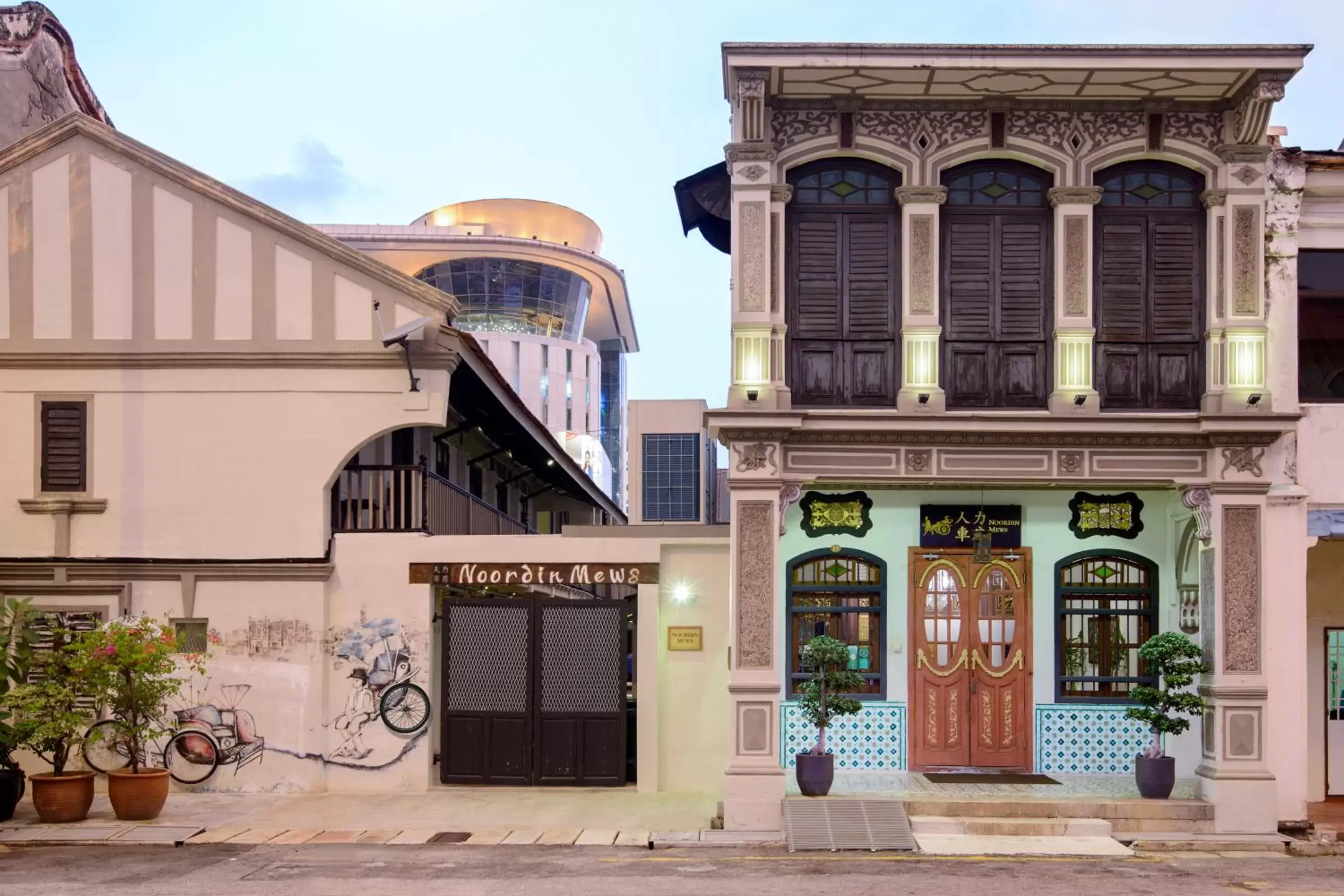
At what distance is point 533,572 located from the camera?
1788 centimetres

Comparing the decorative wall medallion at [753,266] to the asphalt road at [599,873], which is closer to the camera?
the asphalt road at [599,873]

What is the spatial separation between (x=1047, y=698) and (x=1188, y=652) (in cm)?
205

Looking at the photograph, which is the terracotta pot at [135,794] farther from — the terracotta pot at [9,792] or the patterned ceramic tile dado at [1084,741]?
the patterned ceramic tile dado at [1084,741]

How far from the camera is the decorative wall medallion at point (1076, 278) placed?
52.9ft

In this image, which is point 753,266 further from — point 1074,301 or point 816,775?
point 816,775

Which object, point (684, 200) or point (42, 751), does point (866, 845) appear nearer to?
point (684, 200)

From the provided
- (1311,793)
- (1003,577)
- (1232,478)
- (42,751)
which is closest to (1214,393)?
(1232,478)

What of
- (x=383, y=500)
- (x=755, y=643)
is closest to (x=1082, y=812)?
(x=755, y=643)

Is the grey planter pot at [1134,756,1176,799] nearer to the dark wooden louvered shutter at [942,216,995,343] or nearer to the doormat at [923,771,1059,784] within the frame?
the doormat at [923,771,1059,784]

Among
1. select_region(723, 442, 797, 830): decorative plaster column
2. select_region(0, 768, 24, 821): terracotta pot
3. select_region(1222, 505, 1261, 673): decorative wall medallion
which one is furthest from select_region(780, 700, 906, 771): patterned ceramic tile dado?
select_region(0, 768, 24, 821): terracotta pot

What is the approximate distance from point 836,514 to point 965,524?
1.59 metres

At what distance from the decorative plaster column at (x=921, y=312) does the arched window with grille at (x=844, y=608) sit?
2.41 meters

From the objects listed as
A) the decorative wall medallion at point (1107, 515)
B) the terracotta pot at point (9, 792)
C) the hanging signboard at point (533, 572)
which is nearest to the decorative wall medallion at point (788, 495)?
the hanging signboard at point (533, 572)

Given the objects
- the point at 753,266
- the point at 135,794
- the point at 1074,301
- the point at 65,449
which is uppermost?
the point at 753,266
